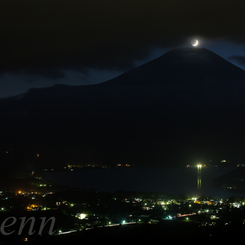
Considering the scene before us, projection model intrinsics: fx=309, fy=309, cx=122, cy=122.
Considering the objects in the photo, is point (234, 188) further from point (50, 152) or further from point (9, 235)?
point (50, 152)

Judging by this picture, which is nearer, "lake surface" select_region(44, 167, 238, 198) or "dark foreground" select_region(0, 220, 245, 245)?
"dark foreground" select_region(0, 220, 245, 245)

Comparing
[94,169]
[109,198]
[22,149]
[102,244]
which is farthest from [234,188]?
[22,149]

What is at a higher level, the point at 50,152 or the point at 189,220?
the point at 50,152

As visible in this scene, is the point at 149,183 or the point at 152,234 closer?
the point at 152,234

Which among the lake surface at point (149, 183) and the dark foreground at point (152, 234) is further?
the lake surface at point (149, 183)

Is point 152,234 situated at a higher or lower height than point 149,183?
lower

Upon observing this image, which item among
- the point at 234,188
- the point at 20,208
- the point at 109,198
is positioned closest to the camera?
the point at 20,208

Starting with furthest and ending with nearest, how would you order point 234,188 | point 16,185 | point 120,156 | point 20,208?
point 120,156, point 234,188, point 16,185, point 20,208

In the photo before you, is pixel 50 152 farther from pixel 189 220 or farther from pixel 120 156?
pixel 189 220

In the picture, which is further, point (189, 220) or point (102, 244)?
point (189, 220)
